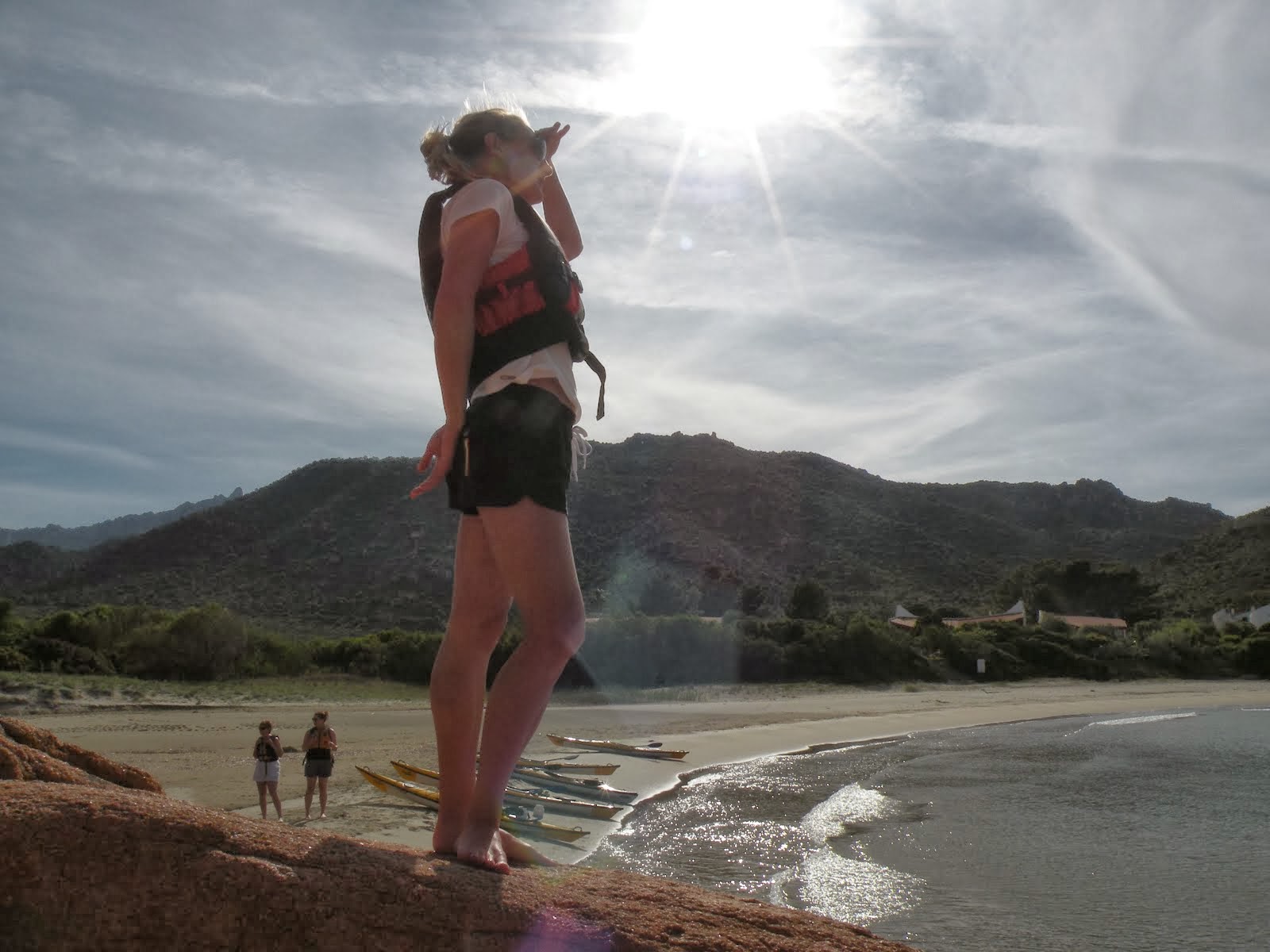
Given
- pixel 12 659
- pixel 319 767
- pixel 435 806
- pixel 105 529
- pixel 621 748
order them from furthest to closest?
pixel 105 529
pixel 12 659
pixel 621 748
pixel 435 806
pixel 319 767

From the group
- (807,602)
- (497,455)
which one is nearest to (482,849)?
(497,455)

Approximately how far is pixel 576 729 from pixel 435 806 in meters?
11.3

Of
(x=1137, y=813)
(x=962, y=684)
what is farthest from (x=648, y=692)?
(x=1137, y=813)

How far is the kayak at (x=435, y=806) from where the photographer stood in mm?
9188

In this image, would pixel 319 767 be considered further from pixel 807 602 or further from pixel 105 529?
pixel 105 529

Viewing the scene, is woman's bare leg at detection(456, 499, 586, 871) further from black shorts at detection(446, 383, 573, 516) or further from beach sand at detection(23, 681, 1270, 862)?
beach sand at detection(23, 681, 1270, 862)

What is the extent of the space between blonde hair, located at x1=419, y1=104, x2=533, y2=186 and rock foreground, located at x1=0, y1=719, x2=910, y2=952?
1648 millimetres

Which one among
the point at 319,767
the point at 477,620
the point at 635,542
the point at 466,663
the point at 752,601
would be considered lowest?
the point at 319,767

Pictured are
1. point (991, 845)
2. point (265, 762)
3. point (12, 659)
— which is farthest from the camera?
point (12, 659)

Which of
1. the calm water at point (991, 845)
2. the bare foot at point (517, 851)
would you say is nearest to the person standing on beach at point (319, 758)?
the calm water at point (991, 845)

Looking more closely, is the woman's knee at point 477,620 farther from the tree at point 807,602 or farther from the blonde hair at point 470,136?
the tree at point 807,602

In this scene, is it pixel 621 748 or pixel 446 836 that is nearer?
pixel 446 836

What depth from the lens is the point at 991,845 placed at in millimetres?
9195

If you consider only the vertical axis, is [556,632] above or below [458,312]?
below
